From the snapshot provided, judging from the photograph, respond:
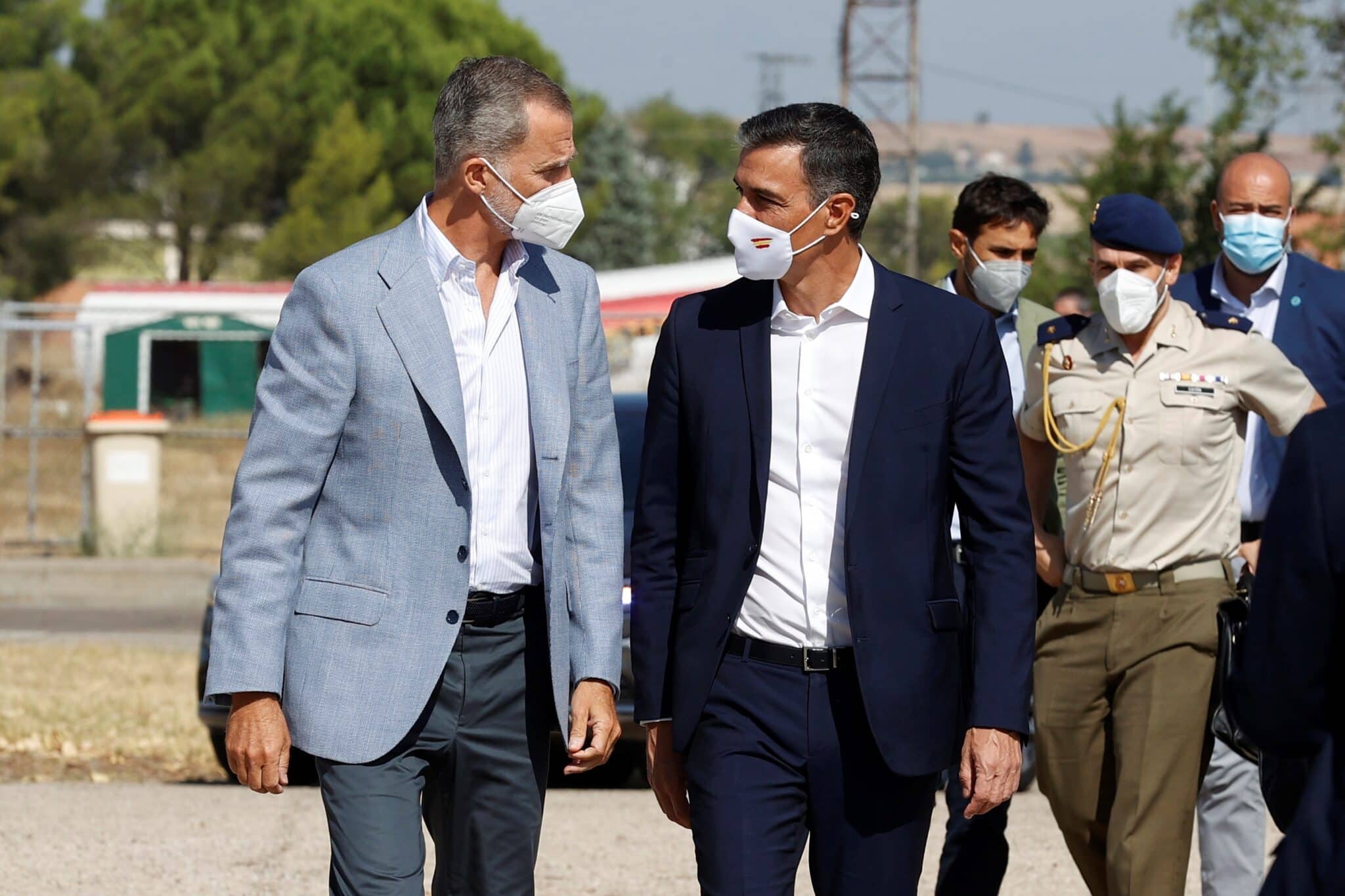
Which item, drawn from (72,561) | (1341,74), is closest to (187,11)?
(1341,74)

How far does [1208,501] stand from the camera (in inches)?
188

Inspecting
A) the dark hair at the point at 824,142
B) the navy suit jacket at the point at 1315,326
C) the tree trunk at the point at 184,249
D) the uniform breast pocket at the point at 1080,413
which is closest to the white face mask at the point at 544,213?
the dark hair at the point at 824,142

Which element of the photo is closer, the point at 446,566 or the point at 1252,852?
the point at 446,566

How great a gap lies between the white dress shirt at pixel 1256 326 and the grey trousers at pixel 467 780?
2254mm

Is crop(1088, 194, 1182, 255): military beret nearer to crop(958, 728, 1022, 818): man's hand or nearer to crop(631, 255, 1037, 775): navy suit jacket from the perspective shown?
crop(631, 255, 1037, 775): navy suit jacket

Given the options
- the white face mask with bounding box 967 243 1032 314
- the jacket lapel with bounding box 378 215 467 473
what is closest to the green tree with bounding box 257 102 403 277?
the white face mask with bounding box 967 243 1032 314

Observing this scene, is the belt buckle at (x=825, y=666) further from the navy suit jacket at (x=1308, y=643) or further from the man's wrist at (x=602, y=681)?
the navy suit jacket at (x=1308, y=643)

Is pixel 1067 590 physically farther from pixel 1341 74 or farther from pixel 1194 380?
pixel 1341 74

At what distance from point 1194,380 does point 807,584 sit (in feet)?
5.40

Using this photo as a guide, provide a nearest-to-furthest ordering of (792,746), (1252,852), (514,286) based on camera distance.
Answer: (792,746), (514,286), (1252,852)

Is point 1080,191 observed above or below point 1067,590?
above

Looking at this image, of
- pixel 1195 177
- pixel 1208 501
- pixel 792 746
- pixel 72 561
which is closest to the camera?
pixel 792 746

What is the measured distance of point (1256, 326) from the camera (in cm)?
556

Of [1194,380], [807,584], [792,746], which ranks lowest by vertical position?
[792,746]
